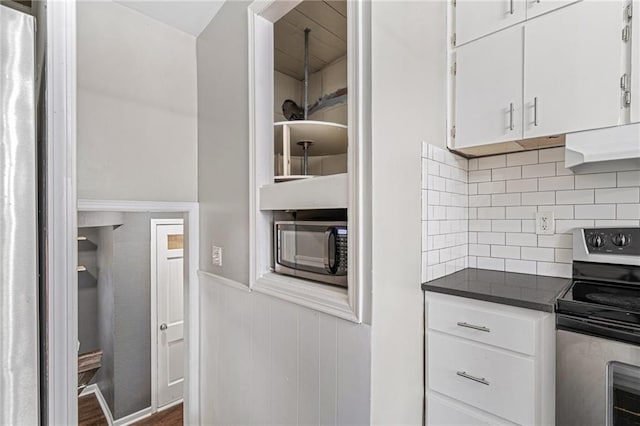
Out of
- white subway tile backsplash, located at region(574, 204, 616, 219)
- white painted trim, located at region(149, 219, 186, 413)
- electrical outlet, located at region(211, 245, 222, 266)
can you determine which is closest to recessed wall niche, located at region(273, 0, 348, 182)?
electrical outlet, located at region(211, 245, 222, 266)

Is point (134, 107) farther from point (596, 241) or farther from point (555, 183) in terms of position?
point (596, 241)

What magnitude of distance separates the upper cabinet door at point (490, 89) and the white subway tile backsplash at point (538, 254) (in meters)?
0.61

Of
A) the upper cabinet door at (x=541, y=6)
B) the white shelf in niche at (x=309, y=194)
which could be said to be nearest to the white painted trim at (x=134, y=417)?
the white shelf in niche at (x=309, y=194)

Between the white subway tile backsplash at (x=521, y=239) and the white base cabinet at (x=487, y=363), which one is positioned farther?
the white subway tile backsplash at (x=521, y=239)

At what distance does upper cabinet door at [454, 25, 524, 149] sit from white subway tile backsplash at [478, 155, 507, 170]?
31 cm

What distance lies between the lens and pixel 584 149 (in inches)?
49.5

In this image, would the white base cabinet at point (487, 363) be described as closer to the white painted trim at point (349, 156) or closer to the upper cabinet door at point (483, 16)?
the white painted trim at point (349, 156)

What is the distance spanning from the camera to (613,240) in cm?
140

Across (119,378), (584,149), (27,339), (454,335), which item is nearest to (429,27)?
(584,149)

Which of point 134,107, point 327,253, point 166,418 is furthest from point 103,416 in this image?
point 327,253

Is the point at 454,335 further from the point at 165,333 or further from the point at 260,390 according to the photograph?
the point at 165,333

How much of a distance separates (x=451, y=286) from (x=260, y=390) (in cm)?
101

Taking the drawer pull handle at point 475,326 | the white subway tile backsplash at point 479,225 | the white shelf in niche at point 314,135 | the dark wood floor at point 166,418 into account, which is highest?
the white shelf in niche at point 314,135

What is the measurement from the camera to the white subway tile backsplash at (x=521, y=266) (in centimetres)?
164
